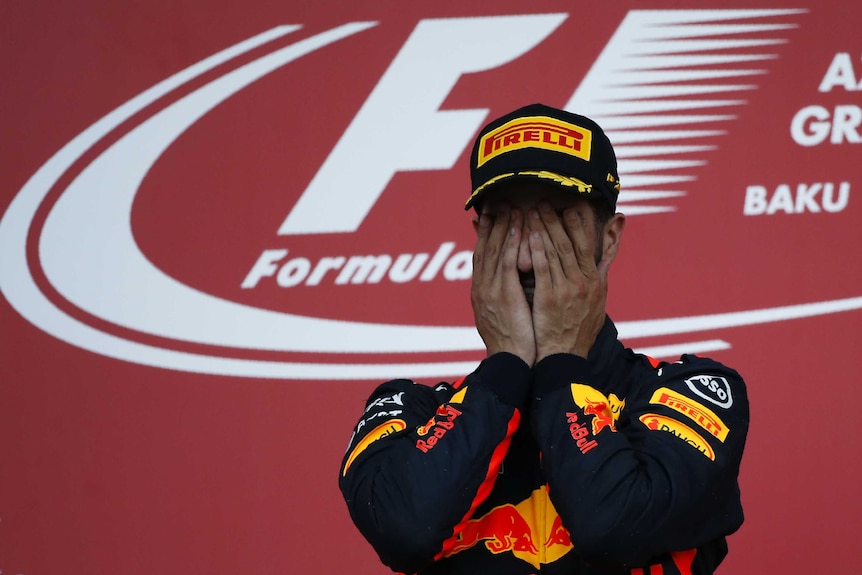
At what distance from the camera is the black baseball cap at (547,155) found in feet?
3.88

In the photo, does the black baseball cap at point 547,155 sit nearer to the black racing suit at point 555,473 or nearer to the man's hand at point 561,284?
the man's hand at point 561,284

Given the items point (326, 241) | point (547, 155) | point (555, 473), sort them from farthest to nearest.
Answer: point (326, 241) → point (547, 155) → point (555, 473)

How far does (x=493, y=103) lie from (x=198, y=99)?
0.67m

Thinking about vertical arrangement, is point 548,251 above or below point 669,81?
below

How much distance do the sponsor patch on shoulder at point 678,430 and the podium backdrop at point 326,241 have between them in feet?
4.14

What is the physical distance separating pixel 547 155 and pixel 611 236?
0.15m

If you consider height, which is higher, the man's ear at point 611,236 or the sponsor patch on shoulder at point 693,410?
the man's ear at point 611,236

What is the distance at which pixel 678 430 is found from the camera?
1116mm

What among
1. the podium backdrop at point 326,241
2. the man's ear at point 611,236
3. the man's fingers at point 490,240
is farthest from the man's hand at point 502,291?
the podium backdrop at point 326,241

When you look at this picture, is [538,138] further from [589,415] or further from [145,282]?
[145,282]

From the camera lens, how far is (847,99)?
2.41 metres

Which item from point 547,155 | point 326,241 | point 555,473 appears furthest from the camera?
point 326,241

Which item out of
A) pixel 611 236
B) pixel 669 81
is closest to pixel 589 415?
pixel 611 236

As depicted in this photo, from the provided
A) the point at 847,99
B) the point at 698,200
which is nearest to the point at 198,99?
the point at 698,200
